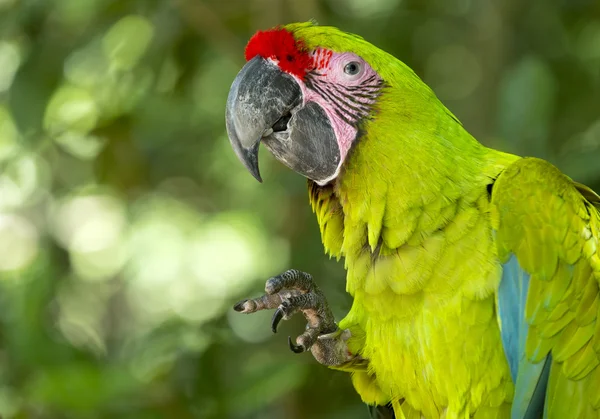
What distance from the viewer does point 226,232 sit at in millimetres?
4293

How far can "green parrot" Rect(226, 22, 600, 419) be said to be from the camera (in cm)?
122

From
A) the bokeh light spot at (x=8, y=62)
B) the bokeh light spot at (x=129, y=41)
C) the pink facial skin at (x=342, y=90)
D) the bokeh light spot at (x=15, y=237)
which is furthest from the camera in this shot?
the bokeh light spot at (x=15, y=237)

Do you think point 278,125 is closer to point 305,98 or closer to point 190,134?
point 305,98

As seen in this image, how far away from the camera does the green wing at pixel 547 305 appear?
1211 millimetres

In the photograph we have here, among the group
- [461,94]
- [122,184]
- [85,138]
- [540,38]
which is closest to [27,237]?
[122,184]

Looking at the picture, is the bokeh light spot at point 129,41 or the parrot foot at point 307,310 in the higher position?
the bokeh light spot at point 129,41

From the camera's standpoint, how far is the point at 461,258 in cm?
122

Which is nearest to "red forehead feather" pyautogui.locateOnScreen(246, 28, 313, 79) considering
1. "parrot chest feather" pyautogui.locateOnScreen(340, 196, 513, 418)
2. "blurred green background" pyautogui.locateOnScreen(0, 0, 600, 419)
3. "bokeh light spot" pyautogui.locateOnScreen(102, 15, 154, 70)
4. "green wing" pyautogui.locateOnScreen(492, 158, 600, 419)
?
"parrot chest feather" pyautogui.locateOnScreen(340, 196, 513, 418)

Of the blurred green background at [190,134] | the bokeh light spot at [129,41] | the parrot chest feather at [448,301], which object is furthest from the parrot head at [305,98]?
the bokeh light spot at [129,41]

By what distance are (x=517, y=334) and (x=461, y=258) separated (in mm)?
169

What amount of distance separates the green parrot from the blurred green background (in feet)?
2.04

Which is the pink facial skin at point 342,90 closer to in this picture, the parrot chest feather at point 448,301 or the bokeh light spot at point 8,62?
the parrot chest feather at point 448,301

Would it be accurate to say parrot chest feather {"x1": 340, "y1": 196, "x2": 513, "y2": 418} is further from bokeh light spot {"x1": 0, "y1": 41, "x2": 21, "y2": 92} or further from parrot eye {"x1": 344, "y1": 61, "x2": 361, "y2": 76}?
bokeh light spot {"x1": 0, "y1": 41, "x2": 21, "y2": 92}

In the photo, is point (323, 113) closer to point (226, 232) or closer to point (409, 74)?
point (409, 74)
